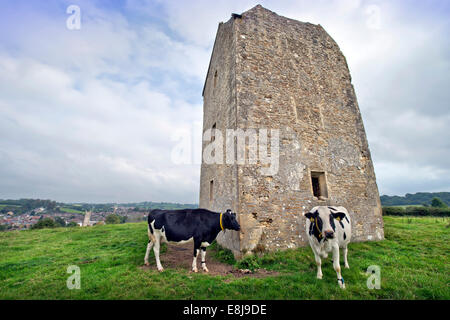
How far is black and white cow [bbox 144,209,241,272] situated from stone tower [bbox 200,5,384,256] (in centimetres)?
76

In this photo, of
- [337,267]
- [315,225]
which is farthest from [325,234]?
[337,267]

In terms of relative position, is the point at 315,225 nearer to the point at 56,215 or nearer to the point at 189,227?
the point at 189,227

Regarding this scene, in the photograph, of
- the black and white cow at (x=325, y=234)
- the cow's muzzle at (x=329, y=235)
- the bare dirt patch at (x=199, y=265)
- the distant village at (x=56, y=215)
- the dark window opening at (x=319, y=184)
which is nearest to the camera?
the cow's muzzle at (x=329, y=235)

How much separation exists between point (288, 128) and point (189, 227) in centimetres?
536

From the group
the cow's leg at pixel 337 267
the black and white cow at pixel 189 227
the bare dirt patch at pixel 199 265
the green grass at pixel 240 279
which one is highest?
the black and white cow at pixel 189 227

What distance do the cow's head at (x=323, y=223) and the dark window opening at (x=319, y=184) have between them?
Result: 3.38 metres

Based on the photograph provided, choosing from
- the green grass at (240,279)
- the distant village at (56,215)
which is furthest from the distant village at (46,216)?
the green grass at (240,279)

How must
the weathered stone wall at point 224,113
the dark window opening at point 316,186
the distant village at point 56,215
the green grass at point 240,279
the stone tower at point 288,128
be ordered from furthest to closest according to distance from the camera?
the distant village at point 56,215 < the dark window opening at point 316,186 < the weathered stone wall at point 224,113 < the stone tower at point 288,128 < the green grass at point 240,279

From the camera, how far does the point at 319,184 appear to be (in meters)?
8.25

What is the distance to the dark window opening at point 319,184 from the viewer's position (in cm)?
804

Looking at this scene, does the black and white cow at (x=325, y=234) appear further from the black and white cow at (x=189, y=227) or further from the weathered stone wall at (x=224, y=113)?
the weathered stone wall at (x=224, y=113)

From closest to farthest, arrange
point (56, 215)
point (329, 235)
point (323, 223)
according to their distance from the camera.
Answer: point (329, 235) < point (323, 223) < point (56, 215)

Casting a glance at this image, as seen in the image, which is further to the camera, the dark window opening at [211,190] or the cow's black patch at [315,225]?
the dark window opening at [211,190]
